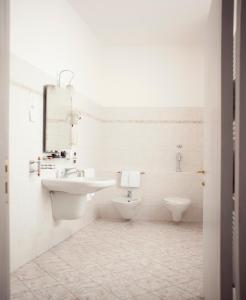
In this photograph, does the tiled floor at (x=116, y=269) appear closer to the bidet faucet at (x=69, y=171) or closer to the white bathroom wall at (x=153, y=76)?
the bidet faucet at (x=69, y=171)

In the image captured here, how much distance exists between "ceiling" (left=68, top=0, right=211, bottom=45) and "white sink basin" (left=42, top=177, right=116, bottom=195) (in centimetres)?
226

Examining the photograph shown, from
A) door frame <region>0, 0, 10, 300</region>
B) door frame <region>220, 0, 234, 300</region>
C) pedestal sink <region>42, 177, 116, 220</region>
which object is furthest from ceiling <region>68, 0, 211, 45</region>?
door frame <region>0, 0, 10, 300</region>

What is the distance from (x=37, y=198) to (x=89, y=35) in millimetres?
2769

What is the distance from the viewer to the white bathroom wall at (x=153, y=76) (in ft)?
17.7

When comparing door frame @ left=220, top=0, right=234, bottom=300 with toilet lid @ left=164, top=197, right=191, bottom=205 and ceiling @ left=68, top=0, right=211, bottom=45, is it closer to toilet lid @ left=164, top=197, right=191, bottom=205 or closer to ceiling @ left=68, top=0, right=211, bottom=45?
ceiling @ left=68, top=0, right=211, bottom=45

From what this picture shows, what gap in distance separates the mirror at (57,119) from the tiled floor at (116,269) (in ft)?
3.92

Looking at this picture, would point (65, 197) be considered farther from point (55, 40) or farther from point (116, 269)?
point (55, 40)

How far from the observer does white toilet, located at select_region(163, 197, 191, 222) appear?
4.86 metres

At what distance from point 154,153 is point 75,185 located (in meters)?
2.36

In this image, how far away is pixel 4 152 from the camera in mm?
1472

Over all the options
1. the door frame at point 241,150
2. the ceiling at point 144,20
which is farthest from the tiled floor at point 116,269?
the ceiling at point 144,20

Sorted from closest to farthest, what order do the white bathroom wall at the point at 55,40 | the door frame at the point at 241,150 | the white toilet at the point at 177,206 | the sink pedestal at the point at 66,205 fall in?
the door frame at the point at 241,150, the white bathroom wall at the point at 55,40, the sink pedestal at the point at 66,205, the white toilet at the point at 177,206

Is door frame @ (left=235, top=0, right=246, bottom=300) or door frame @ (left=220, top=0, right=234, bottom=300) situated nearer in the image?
door frame @ (left=235, top=0, right=246, bottom=300)

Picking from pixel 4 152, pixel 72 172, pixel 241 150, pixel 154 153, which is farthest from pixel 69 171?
pixel 241 150
